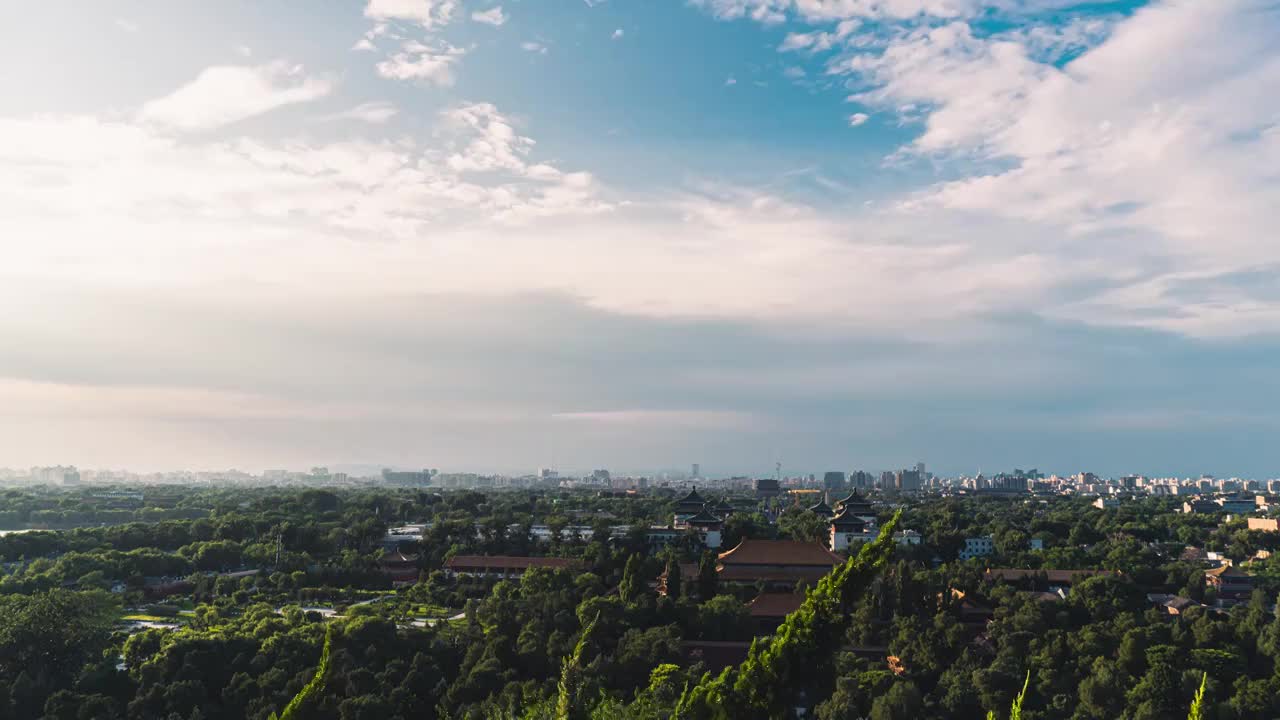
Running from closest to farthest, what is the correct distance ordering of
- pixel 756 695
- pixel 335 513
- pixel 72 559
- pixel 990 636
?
pixel 756 695, pixel 990 636, pixel 72 559, pixel 335 513

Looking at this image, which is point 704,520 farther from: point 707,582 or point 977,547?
point 707,582

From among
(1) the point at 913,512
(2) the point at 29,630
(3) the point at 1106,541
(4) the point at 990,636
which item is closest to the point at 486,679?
(2) the point at 29,630

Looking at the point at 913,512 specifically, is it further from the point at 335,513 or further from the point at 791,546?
the point at 335,513

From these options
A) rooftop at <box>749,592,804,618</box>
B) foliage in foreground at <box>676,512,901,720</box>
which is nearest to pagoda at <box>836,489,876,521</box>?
rooftop at <box>749,592,804,618</box>

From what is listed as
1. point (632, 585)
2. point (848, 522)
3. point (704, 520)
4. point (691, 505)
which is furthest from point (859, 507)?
point (632, 585)

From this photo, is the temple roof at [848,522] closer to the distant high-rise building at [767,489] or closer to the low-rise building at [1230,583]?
the low-rise building at [1230,583]

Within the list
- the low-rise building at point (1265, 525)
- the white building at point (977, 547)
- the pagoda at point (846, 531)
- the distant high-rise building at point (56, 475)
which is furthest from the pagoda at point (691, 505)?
the distant high-rise building at point (56, 475)

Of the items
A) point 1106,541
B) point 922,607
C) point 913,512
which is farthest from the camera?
point 913,512

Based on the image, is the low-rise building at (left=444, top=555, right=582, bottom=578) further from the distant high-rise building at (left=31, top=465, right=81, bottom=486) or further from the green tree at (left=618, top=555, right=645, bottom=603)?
the distant high-rise building at (left=31, top=465, right=81, bottom=486)
